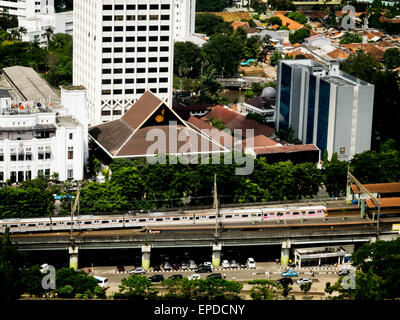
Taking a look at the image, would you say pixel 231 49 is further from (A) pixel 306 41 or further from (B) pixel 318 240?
(B) pixel 318 240

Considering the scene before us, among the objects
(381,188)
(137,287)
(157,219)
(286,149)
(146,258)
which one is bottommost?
(146,258)

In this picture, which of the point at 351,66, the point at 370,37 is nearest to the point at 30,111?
the point at 351,66

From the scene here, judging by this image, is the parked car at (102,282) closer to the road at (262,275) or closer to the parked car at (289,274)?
the road at (262,275)

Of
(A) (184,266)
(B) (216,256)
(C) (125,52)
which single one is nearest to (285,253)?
(B) (216,256)

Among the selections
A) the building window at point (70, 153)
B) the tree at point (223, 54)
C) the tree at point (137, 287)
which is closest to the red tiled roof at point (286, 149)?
the building window at point (70, 153)

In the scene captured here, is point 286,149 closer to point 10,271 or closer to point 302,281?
point 302,281

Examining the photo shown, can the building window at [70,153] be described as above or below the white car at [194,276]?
above

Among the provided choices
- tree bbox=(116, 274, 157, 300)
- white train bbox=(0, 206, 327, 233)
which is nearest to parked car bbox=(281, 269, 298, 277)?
white train bbox=(0, 206, 327, 233)
